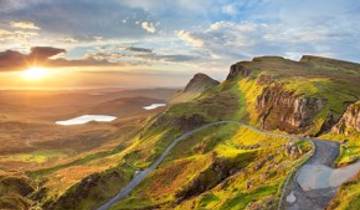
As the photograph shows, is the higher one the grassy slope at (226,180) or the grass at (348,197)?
the grass at (348,197)

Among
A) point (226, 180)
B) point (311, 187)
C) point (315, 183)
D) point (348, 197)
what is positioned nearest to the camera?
point (348, 197)

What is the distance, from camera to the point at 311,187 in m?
92.5

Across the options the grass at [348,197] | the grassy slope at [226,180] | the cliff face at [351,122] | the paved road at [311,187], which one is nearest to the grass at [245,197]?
the grassy slope at [226,180]

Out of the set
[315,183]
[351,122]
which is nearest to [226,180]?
[351,122]

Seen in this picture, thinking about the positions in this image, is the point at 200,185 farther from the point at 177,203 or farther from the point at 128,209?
the point at 128,209

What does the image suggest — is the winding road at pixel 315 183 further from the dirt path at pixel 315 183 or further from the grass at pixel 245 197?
the grass at pixel 245 197

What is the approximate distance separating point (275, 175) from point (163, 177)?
286ft

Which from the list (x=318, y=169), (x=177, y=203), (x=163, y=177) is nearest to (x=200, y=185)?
(x=177, y=203)

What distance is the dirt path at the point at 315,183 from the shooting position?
87.8 m

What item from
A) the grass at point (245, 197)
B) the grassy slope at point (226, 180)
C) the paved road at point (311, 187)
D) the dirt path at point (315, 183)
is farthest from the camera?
the grassy slope at point (226, 180)

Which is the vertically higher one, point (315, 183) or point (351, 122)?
point (351, 122)

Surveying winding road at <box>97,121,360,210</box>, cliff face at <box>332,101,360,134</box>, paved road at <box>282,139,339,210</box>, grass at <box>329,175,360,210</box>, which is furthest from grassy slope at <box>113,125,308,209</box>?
cliff face at <box>332,101,360,134</box>

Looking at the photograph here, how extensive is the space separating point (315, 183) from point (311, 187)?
6.87ft

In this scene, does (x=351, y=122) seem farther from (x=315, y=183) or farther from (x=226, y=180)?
(x=315, y=183)
